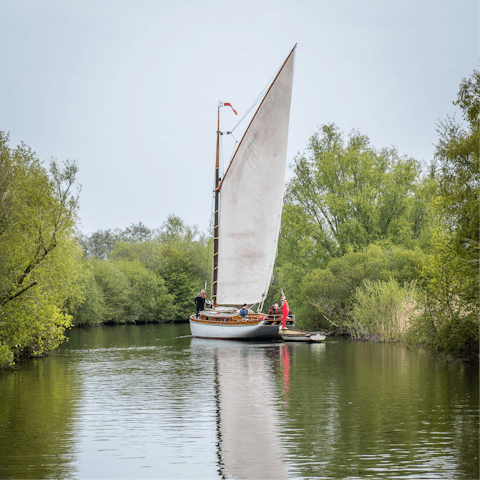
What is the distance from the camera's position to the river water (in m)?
10.1

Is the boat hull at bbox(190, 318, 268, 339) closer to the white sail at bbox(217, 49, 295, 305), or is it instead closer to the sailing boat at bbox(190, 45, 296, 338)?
the sailing boat at bbox(190, 45, 296, 338)

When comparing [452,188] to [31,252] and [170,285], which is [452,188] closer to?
[31,252]

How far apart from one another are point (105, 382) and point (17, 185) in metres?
7.56

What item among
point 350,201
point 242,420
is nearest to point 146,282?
point 350,201

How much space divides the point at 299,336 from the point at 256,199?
795cm

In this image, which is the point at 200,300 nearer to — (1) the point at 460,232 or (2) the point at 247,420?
(1) the point at 460,232

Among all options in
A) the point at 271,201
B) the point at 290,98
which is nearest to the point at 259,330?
the point at 271,201

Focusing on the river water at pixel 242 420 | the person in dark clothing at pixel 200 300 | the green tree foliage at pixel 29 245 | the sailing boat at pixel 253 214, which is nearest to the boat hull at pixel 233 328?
the sailing boat at pixel 253 214

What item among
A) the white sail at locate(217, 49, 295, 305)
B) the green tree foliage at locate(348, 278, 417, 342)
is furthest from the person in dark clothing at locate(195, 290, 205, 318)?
the green tree foliage at locate(348, 278, 417, 342)

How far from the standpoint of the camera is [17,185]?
75.9 ft

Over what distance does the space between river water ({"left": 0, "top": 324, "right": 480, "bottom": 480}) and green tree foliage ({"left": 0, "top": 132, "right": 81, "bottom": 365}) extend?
1.71 m

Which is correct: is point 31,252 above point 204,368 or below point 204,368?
above

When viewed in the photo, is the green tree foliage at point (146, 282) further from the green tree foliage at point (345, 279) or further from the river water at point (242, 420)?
the river water at point (242, 420)

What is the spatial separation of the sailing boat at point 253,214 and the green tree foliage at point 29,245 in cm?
1477
